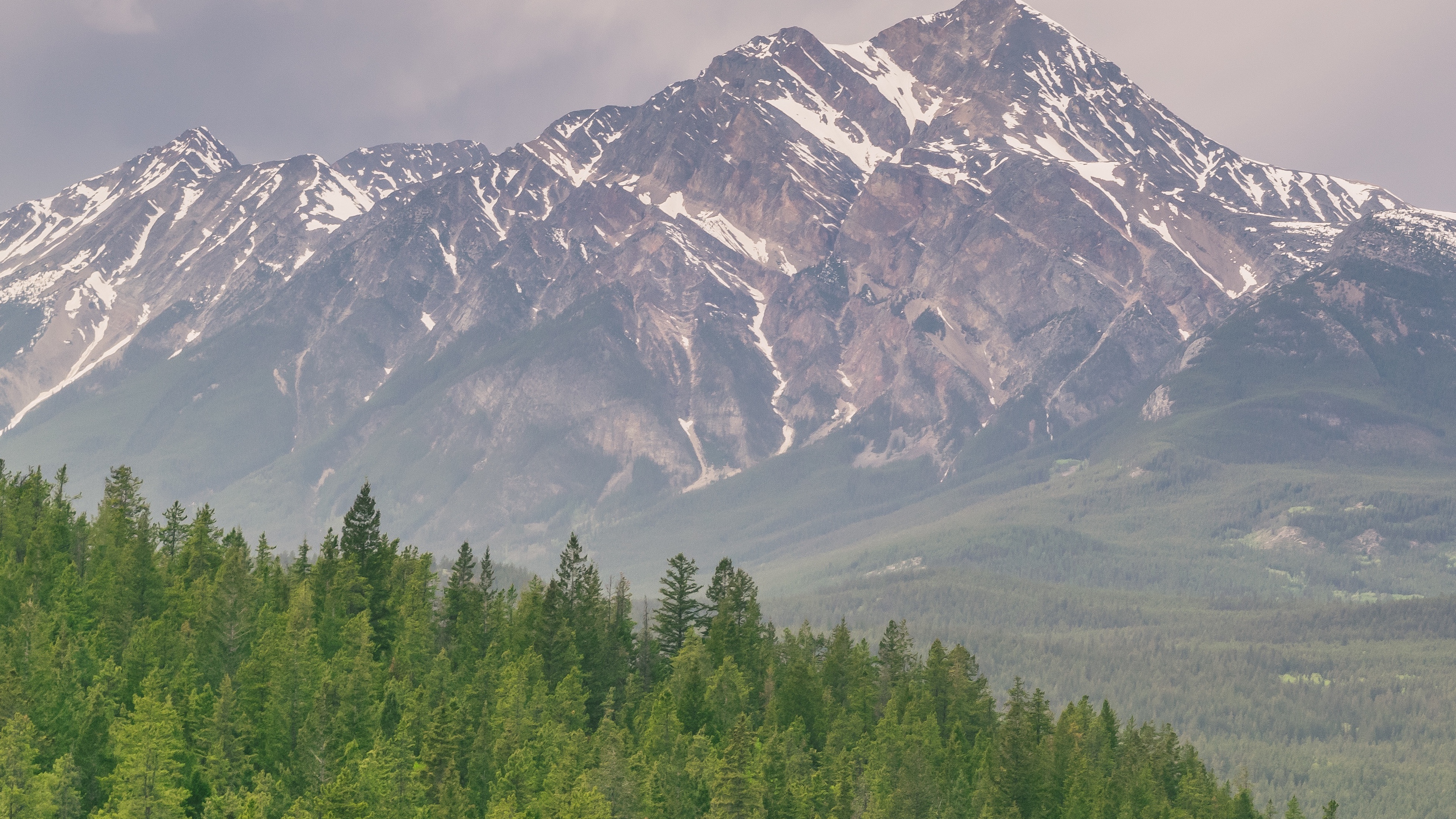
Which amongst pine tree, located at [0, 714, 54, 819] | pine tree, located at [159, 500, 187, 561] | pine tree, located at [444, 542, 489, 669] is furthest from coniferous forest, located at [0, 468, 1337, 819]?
pine tree, located at [159, 500, 187, 561]

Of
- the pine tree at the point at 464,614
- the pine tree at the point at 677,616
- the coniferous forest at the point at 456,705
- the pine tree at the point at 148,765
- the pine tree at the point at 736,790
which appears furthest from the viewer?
the pine tree at the point at 677,616

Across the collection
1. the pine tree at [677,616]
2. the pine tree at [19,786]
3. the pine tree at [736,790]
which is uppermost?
the pine tree at [677,616]

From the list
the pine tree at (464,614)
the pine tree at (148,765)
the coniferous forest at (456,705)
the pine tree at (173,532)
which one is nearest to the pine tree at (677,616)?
the coniferous forest at (456,705)

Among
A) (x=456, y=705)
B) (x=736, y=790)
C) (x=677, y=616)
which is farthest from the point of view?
(x=677, y=616)

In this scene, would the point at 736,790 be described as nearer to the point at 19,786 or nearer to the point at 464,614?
the point at 19,786

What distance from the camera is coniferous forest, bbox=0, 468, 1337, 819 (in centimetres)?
9050

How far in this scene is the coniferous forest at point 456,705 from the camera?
90500 millimetres

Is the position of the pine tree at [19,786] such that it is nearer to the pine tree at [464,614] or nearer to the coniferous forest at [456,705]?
the coniferous forest at [456,705]

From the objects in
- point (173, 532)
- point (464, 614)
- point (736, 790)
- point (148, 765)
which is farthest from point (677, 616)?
point (148, 765)

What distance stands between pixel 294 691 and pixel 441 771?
10931mm

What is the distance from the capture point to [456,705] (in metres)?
106

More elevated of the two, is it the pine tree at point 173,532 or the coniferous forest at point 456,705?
the pine tree at point 173,532

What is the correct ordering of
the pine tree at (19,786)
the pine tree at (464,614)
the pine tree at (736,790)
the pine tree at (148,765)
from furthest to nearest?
the pine tree at (464,614) < the pine tree at (736,790) < the pine tree at (148,765) < the pine tree at (19,786)

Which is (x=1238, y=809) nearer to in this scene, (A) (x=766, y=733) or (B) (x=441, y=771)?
→ (A) (x=766, y=733)
